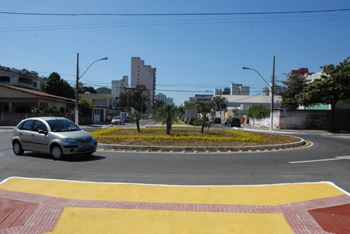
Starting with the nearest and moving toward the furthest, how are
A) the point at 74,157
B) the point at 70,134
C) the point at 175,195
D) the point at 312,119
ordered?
1. the point at 175,195
2. the point at 70,134
3. the point at 74,157
4. the point at 312,119

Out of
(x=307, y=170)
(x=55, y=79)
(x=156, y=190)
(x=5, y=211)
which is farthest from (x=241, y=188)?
(x=55, y=79)

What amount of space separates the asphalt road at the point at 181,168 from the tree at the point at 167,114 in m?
7.39

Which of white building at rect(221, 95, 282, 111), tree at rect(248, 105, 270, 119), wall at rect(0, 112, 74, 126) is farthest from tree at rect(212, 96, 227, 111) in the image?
wall at rect(0, 112, 74, 126)

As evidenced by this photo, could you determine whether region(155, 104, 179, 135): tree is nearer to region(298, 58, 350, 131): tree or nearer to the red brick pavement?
Answer: the red brick pavement

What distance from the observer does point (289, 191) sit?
8680 mm

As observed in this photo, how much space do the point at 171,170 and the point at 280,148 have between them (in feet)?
29.7

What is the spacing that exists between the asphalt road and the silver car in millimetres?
358

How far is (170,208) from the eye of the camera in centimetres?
709

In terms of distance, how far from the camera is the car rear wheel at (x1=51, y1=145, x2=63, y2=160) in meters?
13.8

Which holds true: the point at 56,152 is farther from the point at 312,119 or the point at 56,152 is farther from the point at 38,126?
the point at 312,119

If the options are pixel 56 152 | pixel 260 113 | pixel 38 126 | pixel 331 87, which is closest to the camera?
pixel 56 152

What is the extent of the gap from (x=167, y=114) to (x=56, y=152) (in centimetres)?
988

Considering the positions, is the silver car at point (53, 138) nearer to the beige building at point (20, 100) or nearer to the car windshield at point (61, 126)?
the car windshield at point (61, 126)

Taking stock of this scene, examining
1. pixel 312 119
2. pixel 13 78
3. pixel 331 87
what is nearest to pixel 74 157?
pixel 331 87
